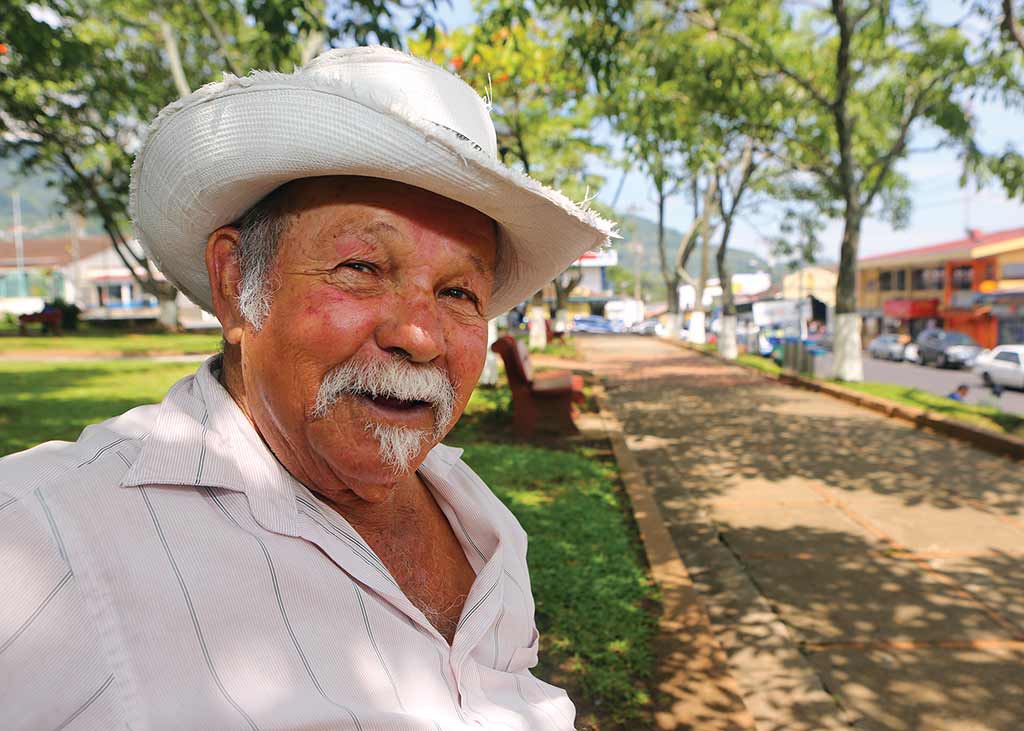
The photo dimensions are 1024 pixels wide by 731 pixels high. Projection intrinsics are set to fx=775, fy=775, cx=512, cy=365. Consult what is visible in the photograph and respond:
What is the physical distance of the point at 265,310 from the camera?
1341mm

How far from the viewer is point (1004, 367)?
2102 centimetres

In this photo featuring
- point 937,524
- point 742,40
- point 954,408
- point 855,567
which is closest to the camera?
point 855,567

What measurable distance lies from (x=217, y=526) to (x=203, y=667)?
7.9 inches

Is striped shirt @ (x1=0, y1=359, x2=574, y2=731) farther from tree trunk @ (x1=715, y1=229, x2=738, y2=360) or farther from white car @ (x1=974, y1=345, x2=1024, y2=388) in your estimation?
tree trunk @ (x1=715, y1=229, x2=738, y2=360)

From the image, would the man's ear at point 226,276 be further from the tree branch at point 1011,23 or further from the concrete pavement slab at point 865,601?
the tree branch at point 1011,23

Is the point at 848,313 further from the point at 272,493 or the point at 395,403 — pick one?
the point at 272,493

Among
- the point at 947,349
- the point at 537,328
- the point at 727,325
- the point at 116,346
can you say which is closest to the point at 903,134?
the point at 727,325

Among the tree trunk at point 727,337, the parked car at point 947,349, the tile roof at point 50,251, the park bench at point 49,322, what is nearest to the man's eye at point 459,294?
the tree trunk at point 727,337

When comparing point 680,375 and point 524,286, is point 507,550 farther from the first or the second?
point 680,375

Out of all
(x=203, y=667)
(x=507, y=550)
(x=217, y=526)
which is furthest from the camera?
(x=507, y=550)

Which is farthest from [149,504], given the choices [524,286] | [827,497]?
[827,497]

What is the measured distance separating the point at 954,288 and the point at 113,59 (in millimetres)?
41811

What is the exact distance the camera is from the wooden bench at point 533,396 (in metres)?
8.26

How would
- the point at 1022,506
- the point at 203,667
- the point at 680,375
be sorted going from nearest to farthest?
the point at 203,667
the point at 1022,506
the point at 680,375
